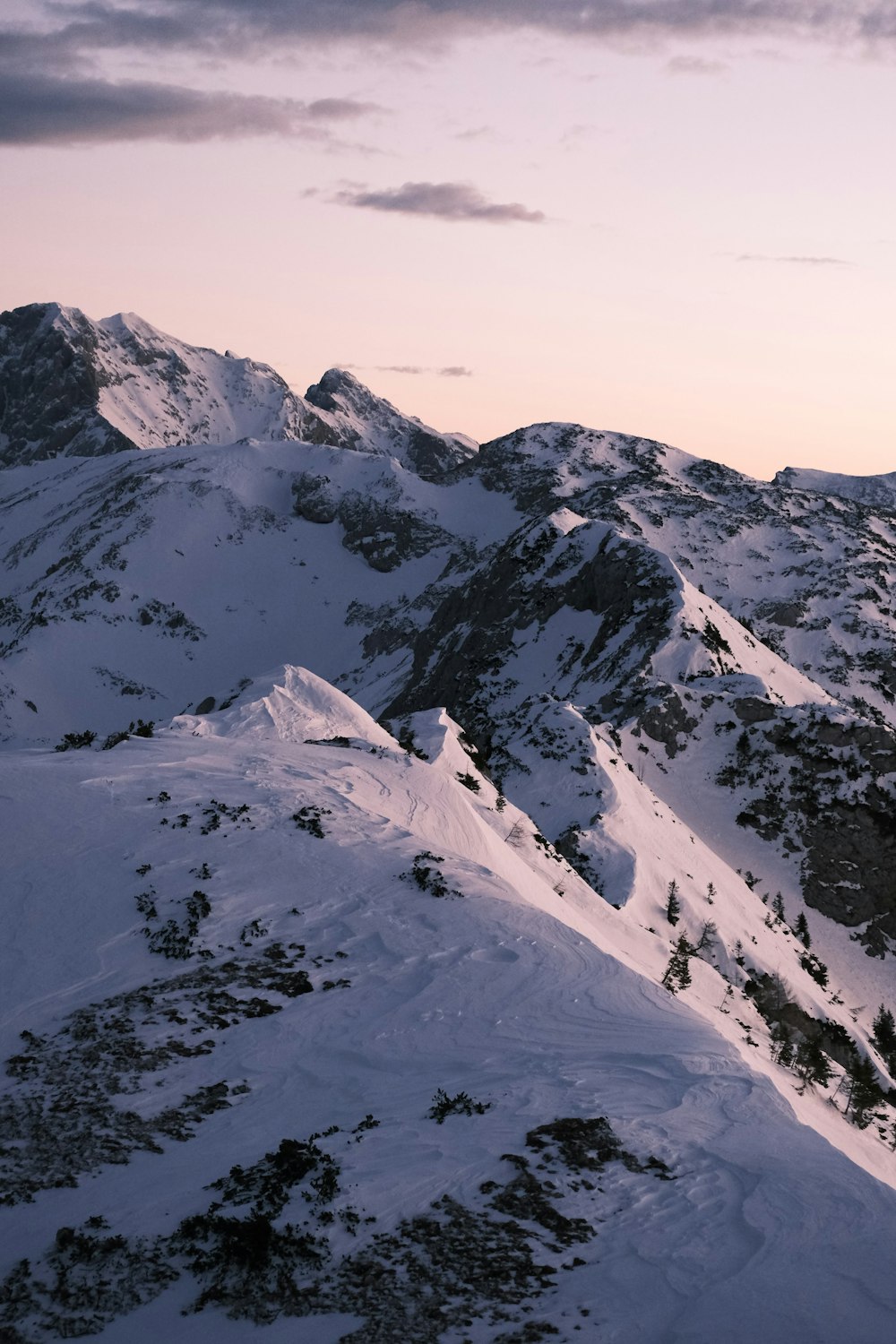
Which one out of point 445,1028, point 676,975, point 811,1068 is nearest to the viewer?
point 445,1028

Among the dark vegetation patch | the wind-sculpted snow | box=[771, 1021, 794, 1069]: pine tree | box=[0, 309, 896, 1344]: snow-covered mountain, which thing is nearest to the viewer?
the dark vegetation patch

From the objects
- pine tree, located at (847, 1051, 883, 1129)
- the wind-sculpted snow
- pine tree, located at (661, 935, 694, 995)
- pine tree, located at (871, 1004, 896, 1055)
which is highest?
the wind-sculpted snow

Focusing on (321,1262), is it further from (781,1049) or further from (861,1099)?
(861,1099)

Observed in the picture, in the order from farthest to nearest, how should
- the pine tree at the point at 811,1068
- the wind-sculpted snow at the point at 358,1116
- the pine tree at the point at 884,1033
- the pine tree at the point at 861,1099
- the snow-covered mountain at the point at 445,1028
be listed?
the pine tree at the point at 884,1033, the pine tree at the point at 861,1099, the pine tree at the point at 811,1068, the snow-covered mountain at the point at 445,1028, the wind-sculpted snow at the point at 358,1116

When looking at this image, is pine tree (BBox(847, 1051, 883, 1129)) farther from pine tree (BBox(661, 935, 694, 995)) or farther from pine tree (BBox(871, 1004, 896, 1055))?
pine tree (BBox(871, 1004, 896, 1055))

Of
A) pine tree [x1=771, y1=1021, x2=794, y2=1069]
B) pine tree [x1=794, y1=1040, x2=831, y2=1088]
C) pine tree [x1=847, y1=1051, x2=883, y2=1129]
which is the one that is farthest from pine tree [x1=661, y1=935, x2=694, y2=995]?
pine tree [x1=847, y1=1051, x2=883, y2=1129]

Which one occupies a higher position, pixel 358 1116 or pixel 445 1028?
pixel 358 1116

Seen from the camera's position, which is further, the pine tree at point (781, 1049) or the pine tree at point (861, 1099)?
the pine tree at point (861, 1099)

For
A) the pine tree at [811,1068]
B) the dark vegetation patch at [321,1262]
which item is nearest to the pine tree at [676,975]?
the pine tree at [811,1068]

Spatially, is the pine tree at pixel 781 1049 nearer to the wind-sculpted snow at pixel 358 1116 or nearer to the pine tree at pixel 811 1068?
the pine tree at pixel 811 1068

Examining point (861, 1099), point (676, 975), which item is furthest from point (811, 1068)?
point (676, 975)

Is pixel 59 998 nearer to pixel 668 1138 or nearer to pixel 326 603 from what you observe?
pixel 668 1138

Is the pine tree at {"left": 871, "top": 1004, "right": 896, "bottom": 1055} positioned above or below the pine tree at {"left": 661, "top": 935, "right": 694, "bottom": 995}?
below

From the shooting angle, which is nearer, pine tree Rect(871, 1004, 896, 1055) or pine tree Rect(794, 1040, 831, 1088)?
pine tree Rect(794, 1040, 831, 1088)
